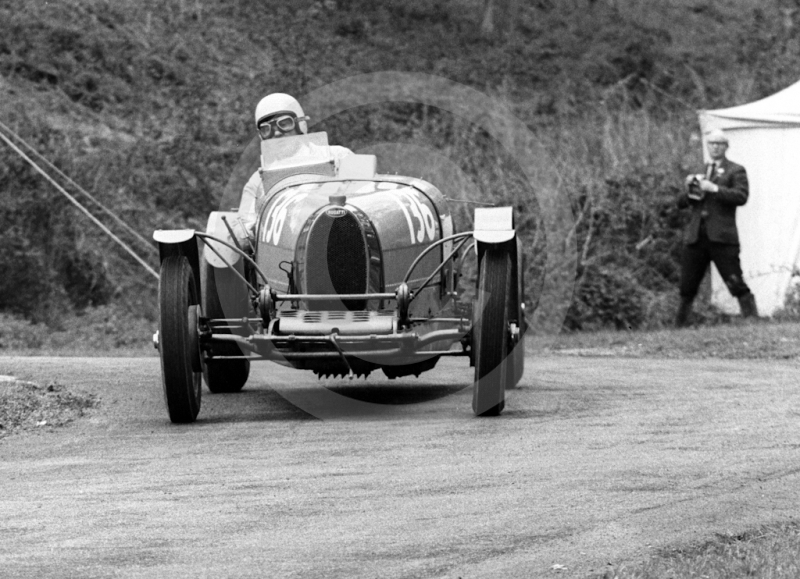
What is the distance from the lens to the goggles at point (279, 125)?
476 inches

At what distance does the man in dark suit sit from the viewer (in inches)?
664

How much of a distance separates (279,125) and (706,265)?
704 centimetres

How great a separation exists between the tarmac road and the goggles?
7.30ft

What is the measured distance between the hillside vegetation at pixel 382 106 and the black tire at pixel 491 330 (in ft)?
29.1

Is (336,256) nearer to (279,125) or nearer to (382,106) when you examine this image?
(279,125)

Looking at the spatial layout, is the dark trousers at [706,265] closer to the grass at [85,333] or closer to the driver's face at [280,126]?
the grass at [85,333]

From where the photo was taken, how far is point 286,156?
1195 cm

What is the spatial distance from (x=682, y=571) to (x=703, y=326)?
1187 centimetres

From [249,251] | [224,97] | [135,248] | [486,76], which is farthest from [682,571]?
[486,76]

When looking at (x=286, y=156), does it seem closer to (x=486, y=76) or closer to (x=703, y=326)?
(x=703, y=326)

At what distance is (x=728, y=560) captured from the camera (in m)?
5.75

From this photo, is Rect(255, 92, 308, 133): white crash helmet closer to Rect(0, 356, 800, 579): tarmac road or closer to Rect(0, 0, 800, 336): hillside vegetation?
Rect(0, 356, 800, 579): tarmac road

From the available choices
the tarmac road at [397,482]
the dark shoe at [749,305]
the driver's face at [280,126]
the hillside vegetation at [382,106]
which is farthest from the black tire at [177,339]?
the hillside vegetation at [382,106]

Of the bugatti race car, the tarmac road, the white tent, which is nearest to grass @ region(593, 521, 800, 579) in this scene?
the tarmac road
